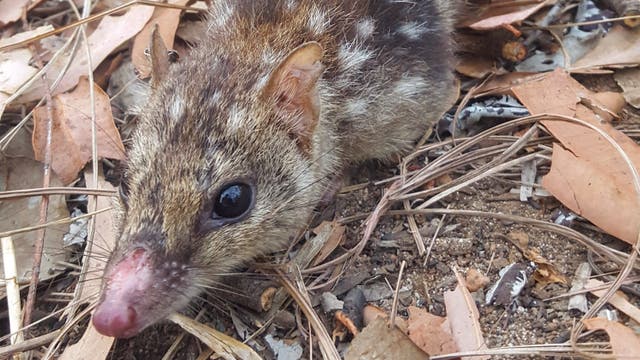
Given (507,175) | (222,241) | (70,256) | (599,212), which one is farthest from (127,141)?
(599,212)

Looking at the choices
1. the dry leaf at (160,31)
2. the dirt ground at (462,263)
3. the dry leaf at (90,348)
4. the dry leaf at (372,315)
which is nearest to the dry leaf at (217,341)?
the dirt ground at (462,263)

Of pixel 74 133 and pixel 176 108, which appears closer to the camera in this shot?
pixel 176 108

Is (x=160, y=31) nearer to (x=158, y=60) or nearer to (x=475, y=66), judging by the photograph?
(x=158, y=60)

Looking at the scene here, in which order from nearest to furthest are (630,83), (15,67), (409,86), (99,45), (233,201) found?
(233,201) → (409,86) → (630,83) → (15,67) → (99,45)

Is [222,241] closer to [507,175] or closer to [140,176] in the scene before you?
[140,176]

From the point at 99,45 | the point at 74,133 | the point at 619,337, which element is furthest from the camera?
the point at 99,45

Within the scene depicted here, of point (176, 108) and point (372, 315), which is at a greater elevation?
point (176, 108)

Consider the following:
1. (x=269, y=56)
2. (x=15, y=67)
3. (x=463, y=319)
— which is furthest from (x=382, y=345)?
(x=15, y=67)

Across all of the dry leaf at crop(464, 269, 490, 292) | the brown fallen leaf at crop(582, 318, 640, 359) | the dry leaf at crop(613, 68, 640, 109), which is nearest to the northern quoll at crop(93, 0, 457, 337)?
the dry leaf at crop(464, 269, 490, 292)
